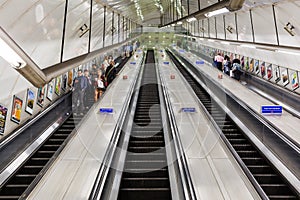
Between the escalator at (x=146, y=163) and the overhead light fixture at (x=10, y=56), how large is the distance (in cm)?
275

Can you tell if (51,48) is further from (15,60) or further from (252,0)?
(252,0)

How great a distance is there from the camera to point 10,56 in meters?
1.82

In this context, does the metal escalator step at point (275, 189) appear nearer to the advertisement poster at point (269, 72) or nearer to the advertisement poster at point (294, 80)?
the advertisement poster at point (294, 80)

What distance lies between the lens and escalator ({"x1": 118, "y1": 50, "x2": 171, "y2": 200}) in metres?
3.97

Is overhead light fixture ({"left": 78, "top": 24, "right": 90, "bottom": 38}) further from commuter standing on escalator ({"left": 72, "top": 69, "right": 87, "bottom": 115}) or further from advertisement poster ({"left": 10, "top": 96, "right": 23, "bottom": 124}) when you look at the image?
advertisement poster ({"left": 10, "top": 96, "right": 23, "bottom": 124})

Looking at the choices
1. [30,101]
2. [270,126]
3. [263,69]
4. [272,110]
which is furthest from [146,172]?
[263,69]

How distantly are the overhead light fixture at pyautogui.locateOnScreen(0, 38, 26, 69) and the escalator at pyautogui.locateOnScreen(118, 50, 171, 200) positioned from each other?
2753 millimetres

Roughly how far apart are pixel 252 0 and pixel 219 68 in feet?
20.5

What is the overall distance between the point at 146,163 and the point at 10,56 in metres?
3.45

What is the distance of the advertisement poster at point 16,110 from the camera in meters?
6.09

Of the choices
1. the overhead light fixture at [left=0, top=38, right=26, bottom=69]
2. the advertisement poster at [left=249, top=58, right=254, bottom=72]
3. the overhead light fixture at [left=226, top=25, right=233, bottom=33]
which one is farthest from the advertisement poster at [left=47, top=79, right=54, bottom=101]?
the advertisement poster at [left=249, top=58, right=254, bottom=72]

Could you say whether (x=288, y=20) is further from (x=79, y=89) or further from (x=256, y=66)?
(x=79, y=89)

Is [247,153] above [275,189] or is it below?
above

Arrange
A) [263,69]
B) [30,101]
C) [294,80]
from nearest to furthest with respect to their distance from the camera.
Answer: [30,101] → [294,80] → [263,69]
